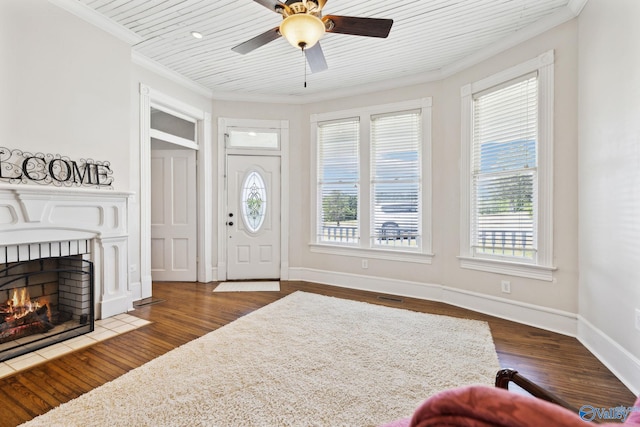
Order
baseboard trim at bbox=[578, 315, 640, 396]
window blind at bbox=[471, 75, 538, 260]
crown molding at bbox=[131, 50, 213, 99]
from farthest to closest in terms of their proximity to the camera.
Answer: crown molding at bbox=[131, 50, 213, 99] < window blind at bbox=[471, 75, 538, 260] < baseboard trim at bbox=[578, 315, 640, 396]

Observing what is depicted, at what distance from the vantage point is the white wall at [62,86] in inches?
97.5

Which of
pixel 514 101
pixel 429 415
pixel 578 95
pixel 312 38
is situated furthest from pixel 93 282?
pixel 578 95

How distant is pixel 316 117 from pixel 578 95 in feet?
10.5

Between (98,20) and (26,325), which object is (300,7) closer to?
(98,20)

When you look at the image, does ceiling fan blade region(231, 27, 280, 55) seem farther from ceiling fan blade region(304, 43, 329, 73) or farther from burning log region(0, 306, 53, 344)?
burning log region(0, 306, 53, 344)

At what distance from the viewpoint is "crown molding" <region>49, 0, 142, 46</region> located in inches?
109

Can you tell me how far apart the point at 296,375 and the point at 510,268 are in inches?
101

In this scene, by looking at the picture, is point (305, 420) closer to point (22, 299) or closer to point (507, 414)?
point (507, 414)

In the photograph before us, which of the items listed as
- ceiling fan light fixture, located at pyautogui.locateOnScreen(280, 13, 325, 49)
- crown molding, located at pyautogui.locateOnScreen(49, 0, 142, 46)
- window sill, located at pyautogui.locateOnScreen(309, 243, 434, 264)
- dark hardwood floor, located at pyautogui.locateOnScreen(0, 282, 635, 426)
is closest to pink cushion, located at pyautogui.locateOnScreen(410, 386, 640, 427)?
dark hardwood floor, located at pyautogui.locateOnScreen(0, 282, 635, 426)

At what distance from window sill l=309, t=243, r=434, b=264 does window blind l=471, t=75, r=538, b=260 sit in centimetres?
73

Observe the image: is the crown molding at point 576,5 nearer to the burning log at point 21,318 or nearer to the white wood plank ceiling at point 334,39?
the white wood plank ceiling at point 334,39

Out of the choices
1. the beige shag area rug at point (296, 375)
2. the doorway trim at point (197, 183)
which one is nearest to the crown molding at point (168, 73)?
the doorway trim at point (197, 183)

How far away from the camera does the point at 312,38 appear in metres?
2.13

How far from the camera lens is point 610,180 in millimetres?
2283
